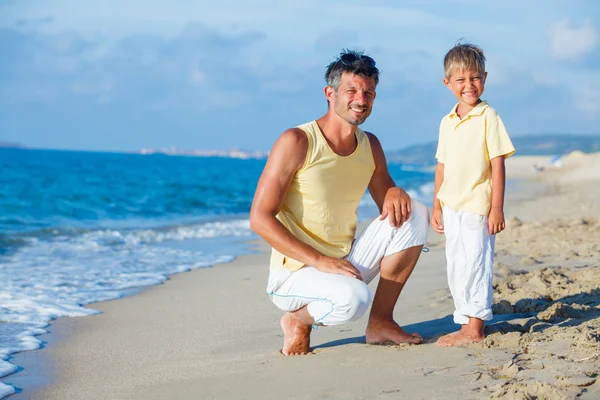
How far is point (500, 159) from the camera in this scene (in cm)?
312

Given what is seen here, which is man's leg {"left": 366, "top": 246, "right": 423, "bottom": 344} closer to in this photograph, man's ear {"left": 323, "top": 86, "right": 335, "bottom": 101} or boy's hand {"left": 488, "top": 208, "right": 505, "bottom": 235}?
boy's hand {"left": 488, "top": 208, "right": 505, "bottom": 235}

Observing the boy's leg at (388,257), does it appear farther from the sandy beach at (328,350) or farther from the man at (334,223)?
the sandy beach at (328,350)

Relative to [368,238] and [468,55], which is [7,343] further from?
[468,55]

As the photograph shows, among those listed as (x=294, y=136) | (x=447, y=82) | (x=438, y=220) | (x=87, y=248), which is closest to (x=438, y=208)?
(x=438, y=220)

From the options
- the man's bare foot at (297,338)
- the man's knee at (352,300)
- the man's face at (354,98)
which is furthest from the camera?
the man's bare foot at (297,338)

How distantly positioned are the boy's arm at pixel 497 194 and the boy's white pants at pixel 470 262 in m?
0.06

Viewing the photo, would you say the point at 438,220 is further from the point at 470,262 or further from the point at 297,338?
the point at 297,338

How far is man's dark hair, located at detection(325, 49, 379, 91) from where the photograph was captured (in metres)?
3.18

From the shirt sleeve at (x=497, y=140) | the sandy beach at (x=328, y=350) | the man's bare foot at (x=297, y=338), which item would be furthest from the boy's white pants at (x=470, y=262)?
the man's bare foot at (x=297, y=338)

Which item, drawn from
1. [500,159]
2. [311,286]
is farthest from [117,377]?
[500,159]

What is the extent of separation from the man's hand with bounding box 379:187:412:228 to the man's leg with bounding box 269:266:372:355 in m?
0.36

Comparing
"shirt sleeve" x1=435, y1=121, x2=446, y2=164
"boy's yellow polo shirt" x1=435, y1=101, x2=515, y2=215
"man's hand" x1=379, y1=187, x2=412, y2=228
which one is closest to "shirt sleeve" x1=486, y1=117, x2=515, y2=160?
"boy's yellow polo shirt" x1=435, y1=101, x2=515, y2=215

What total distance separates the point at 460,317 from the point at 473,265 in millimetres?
260

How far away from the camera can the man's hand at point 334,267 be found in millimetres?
3141
